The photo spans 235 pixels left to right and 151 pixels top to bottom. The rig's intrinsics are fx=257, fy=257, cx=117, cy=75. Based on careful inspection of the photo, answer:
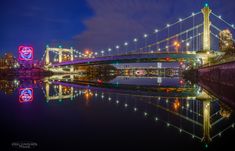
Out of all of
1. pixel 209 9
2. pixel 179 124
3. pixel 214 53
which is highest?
pixel 209 9

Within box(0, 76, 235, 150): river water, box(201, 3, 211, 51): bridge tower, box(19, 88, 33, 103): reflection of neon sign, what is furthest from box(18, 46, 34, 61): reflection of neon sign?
box(0, 76, 235, 150): river water

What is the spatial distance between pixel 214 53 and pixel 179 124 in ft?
160

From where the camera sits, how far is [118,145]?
858 centimetres

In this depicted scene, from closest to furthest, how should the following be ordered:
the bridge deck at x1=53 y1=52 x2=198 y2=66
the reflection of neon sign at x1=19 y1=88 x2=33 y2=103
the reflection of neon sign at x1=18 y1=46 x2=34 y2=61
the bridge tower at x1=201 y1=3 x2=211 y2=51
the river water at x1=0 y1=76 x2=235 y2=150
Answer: the river water at x1=0 y1=76 x2=235 y2=150, the reflection of neon sign at x1=19 y1=88 x2=33 y2=103, the bridge tower at x1=201 y1=3 x2=211 y2=51, the bridge deck at x1=53 y1=52 x2=198 y2=66, the reflection of neon sign at x1=18 y1=46 x2=34 y2=61

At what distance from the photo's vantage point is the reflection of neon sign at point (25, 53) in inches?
A: 3460

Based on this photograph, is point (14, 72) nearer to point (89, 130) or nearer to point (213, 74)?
point (213, 74)

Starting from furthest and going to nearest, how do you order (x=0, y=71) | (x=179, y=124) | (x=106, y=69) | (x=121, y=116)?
(x=106, y=69), (x=0, y=71), (x=121, y=116), (x=179, y=124)

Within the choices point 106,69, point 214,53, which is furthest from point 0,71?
point 214,53

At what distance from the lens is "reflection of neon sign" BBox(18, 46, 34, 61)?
288ft

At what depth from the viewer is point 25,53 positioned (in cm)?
8831

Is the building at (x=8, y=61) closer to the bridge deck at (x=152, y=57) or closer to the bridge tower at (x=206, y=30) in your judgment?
the bridge deck at (x=152, y=57)

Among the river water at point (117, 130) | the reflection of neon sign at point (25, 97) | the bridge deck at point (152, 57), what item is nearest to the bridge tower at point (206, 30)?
the bridge deck at point (152, 57)

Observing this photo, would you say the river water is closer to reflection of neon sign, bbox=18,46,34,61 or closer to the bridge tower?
the bridge tower

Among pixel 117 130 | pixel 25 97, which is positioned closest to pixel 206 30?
pixel 25 97
